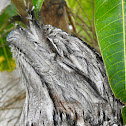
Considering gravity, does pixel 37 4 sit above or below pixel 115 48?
above

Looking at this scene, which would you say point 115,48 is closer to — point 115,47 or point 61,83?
point 115,47

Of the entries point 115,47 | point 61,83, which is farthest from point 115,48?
point 61,83

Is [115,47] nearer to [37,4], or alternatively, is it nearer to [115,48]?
[115,48]

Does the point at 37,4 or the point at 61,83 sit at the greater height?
the point at 37,4

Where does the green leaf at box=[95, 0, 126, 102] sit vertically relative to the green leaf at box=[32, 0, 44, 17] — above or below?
below

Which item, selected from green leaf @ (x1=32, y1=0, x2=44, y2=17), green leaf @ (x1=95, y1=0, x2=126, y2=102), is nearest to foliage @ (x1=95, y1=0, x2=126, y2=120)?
green leaf @ (x1=95, y1=0, x2=126, y2=102)

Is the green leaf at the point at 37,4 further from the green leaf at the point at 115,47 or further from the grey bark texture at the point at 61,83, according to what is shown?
the green leaf at the point at 115,47

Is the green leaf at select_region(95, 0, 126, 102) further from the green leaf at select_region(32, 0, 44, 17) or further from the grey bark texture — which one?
the green leaf at select_region(32, 0, 44, 17)
